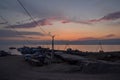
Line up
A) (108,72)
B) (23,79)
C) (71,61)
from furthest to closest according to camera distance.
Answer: (71,61)
(108,72)
(23,79)

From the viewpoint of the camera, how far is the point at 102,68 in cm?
2477

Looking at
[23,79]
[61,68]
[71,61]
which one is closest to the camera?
A: [23,79]

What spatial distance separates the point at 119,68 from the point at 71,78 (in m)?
7.25

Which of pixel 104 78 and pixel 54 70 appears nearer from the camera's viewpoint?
pixel 104 78

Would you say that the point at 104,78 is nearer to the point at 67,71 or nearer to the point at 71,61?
the point at 67,71

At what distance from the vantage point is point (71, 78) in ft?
67.5

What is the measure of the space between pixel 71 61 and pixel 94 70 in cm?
1026

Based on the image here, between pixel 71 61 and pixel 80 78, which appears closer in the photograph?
pixel 80 78

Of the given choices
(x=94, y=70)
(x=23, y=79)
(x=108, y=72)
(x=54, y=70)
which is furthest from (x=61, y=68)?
(x=23, y=79)

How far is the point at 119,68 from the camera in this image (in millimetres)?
24531

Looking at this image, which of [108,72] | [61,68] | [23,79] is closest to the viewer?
[23,79]

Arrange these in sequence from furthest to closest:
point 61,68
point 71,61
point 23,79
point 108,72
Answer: point 71,61
point 61,68
point 108,72
point 23,79

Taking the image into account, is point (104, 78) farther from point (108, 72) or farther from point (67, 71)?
point (67, 71)

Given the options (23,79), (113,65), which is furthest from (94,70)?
(23,79)
